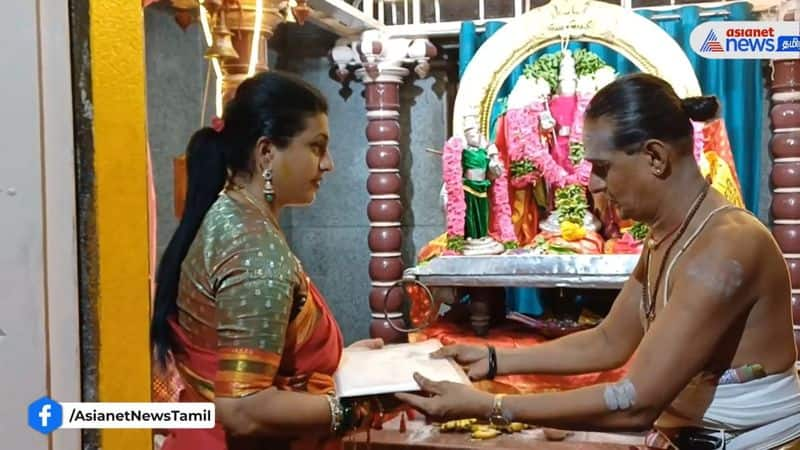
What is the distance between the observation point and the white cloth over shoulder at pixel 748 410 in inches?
35.1

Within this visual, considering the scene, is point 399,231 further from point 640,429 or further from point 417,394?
point 640,429

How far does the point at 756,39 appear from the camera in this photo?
2.73 feet

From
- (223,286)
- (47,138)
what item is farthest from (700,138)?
(47,138)

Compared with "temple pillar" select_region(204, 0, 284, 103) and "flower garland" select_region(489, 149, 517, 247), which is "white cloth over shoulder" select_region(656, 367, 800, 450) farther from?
"temple pillar" select_region(204, 0, 284, 103)

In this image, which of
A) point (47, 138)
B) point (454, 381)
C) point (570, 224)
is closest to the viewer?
point (47, 138)

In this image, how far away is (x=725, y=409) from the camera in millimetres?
889

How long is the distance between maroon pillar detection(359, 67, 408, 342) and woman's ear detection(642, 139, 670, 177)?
0.26m

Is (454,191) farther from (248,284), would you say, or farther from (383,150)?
(248,284)

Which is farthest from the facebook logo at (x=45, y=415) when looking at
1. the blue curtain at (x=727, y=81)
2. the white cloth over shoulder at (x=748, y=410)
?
the white cloth over shoulder at (x=748, y=410)

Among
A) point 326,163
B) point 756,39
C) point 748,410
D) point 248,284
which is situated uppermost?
point 756,39

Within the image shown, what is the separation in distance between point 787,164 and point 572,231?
234mm

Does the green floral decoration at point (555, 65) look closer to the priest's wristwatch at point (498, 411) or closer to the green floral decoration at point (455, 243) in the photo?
the green floral decoration at point (455, 243)

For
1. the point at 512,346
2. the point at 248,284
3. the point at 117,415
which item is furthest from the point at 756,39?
the point at 117,415

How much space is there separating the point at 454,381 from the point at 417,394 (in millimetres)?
49
